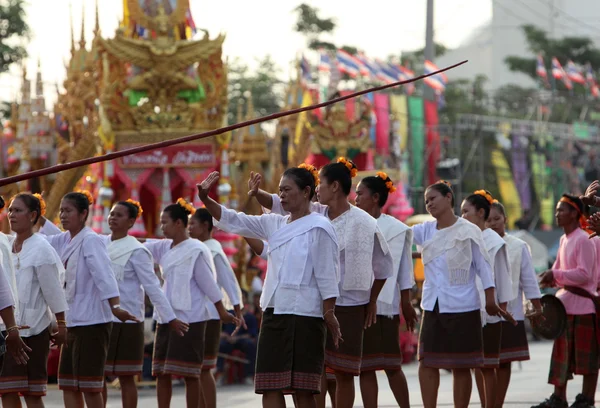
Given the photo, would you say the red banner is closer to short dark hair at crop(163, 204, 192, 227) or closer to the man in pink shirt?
short dark hair at crop(163, 204, 192, 227)

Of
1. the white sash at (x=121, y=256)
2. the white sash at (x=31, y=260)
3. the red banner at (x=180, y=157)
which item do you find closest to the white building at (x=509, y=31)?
the red banner at (x=180, y=157)

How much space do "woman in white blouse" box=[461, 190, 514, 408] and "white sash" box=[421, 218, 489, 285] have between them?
632 mm

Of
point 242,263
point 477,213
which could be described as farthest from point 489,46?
point 477,213

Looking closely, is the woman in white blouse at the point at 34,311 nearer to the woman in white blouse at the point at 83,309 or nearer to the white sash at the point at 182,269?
the woman in white blouse at the point at 83,309

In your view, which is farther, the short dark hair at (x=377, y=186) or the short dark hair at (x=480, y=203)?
the short dark hair at (x=480, y=203)

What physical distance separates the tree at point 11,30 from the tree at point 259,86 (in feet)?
37.5

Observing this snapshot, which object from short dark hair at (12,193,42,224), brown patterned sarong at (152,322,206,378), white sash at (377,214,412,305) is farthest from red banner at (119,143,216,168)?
short dark hair at (12,193,42,224)

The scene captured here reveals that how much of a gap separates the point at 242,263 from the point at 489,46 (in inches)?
2237

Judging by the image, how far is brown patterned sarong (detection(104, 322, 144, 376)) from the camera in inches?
396

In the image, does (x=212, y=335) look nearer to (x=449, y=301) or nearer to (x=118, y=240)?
(x=118, y=240)

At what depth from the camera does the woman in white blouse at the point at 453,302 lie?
9.63 metres

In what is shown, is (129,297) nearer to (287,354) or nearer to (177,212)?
(177,212)

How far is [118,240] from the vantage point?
398 inches

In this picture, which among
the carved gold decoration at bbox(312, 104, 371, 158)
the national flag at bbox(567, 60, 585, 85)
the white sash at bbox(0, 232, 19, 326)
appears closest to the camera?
the white sash at bbox(0, 232, 19, 326)
